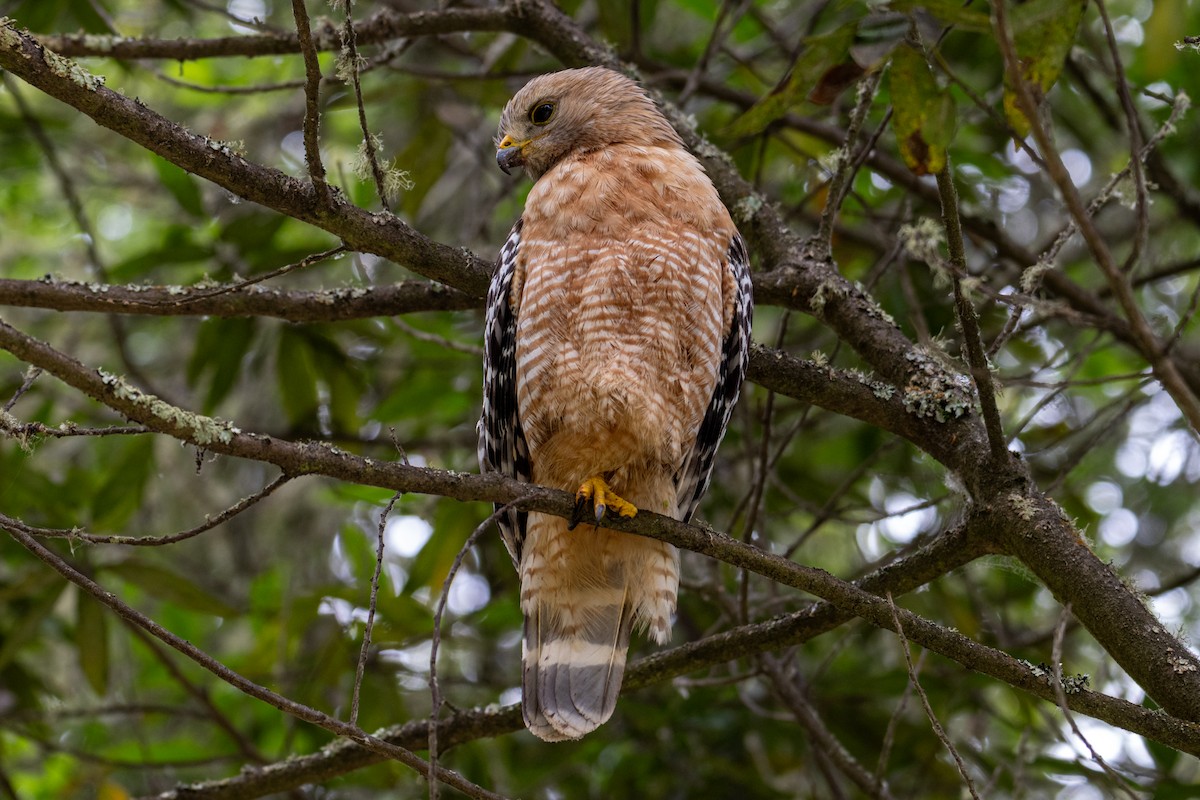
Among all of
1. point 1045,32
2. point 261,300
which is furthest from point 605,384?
point 1045,32

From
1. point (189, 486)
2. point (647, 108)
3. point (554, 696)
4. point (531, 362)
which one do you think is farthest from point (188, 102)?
point (554, 696)

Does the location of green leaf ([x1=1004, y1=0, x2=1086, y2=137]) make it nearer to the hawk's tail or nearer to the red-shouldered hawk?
the red-shouldered hawk

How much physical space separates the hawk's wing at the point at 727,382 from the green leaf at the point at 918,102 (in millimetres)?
1256

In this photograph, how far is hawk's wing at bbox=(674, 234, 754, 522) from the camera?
3658 millimetres

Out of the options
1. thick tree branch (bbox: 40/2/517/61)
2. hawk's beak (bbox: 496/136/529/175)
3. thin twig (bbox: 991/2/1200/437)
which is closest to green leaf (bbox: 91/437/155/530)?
thick tree branch (bbox: 40/2/517/61)

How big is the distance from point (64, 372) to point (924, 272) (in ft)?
13.0

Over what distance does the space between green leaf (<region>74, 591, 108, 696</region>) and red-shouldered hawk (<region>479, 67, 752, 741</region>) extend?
191 cm

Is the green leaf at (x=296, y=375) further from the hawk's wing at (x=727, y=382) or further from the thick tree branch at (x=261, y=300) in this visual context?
the hawk's wing at (x=727, y=382)

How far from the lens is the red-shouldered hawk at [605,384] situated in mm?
3500

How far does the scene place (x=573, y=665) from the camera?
360 centimetres

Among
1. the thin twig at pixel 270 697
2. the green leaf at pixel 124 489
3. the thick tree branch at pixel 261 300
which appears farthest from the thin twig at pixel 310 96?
the green leaf at pixel 124 489

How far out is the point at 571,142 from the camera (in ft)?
14.5

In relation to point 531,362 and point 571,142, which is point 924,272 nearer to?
point 571,142

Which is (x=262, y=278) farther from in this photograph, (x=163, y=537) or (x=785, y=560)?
(x=785, y=560)
